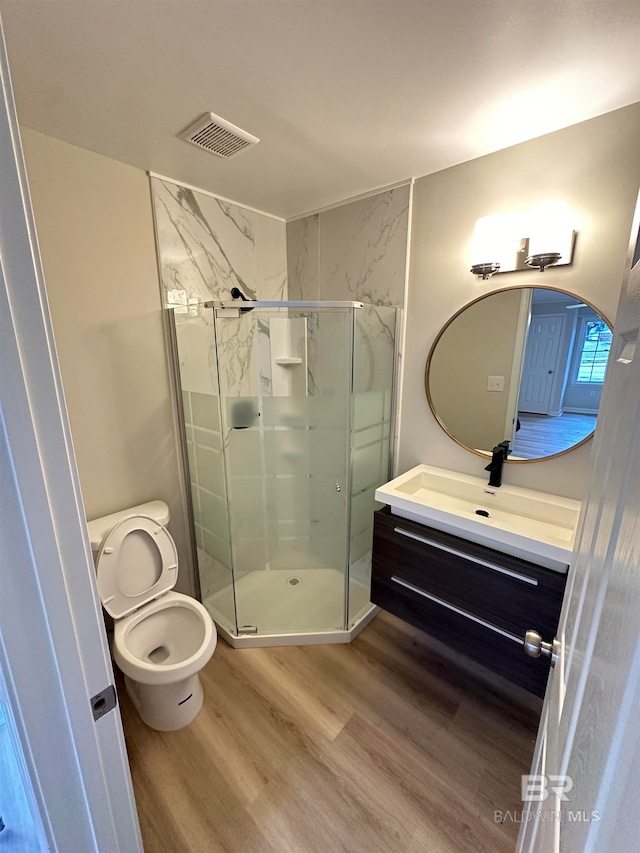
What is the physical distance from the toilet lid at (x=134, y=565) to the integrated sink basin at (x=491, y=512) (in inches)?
45.4

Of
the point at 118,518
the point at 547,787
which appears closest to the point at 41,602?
the point at 547,787

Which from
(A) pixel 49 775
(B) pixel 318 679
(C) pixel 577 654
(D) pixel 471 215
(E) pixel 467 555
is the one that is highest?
(D) pixel 471 215

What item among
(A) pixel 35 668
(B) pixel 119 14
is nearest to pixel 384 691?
(A) pixel 35 668

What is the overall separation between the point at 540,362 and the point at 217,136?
1.74 metres

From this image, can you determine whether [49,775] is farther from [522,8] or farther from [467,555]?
[522,8]

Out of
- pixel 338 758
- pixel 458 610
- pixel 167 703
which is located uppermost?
pixel 458 610

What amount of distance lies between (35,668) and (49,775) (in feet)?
0.72

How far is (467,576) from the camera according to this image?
1.53m

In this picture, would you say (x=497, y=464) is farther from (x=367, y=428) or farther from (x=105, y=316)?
Answer: (x=105, y=316)

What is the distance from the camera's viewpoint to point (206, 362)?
191 cm

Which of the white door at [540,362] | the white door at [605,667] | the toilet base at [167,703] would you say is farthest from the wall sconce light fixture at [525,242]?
the toilet base at [167,703]

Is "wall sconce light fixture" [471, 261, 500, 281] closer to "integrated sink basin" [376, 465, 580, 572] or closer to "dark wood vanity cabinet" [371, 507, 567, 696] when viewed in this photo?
"integrated sink basin" [376, 465, 580, 572]

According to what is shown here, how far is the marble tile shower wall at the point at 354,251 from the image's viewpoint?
1.95 metres

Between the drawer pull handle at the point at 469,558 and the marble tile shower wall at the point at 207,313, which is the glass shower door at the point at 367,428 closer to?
the drawer pull handle at the point at 469,558
